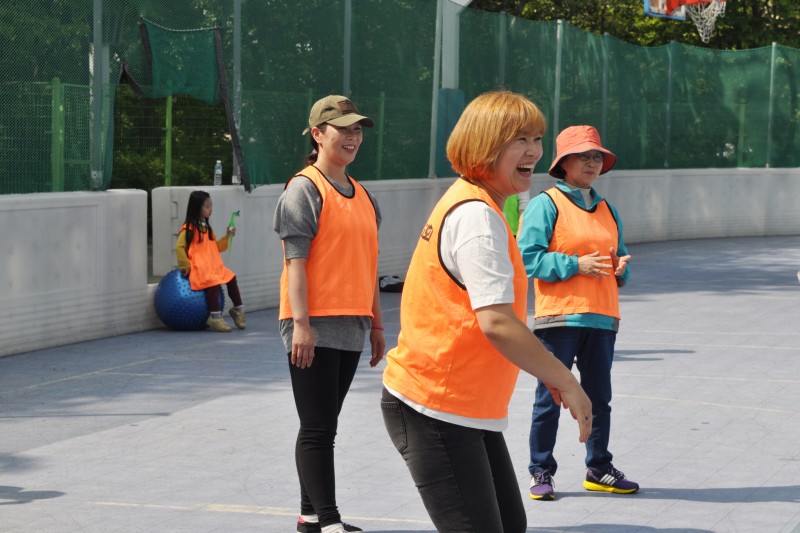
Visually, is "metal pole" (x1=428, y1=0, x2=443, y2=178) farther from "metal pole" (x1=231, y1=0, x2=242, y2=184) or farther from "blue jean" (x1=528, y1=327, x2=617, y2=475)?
"blue jean" (x1=528, y1=327, x2=617, y2=475)

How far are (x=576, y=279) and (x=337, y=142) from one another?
1517mm

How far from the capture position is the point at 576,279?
21.5 ft

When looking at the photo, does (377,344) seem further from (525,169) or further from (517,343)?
(517,343)

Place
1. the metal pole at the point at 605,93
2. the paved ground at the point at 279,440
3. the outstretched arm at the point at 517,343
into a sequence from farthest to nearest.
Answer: the metal pole at the point at 605,93, the paved ground at the point at 279,440, the outstretched arm at the point at 517,343

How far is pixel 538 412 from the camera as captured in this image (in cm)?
661

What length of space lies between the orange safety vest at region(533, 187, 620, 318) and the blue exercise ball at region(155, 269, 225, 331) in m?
6.33

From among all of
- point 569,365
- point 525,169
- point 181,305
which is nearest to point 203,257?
point 181,305

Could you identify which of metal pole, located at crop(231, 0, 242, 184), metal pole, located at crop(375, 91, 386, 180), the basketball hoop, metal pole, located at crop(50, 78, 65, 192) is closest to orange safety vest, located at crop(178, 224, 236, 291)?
metal pole, located at crop(50, 78, 65, 192)

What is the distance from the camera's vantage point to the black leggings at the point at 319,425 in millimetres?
5566

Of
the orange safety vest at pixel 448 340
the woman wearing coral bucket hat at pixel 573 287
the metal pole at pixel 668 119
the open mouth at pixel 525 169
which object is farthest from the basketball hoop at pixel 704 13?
the orange safety vest at pixel 448 340

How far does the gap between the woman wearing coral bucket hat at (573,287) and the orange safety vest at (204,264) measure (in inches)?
249

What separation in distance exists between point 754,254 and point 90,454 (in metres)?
16.1

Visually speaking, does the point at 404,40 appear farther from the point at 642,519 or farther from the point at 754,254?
the point at 642,519

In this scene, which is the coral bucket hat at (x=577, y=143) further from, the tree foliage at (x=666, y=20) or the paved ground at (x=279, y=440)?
the tree foliage at (x=666, y=20)
